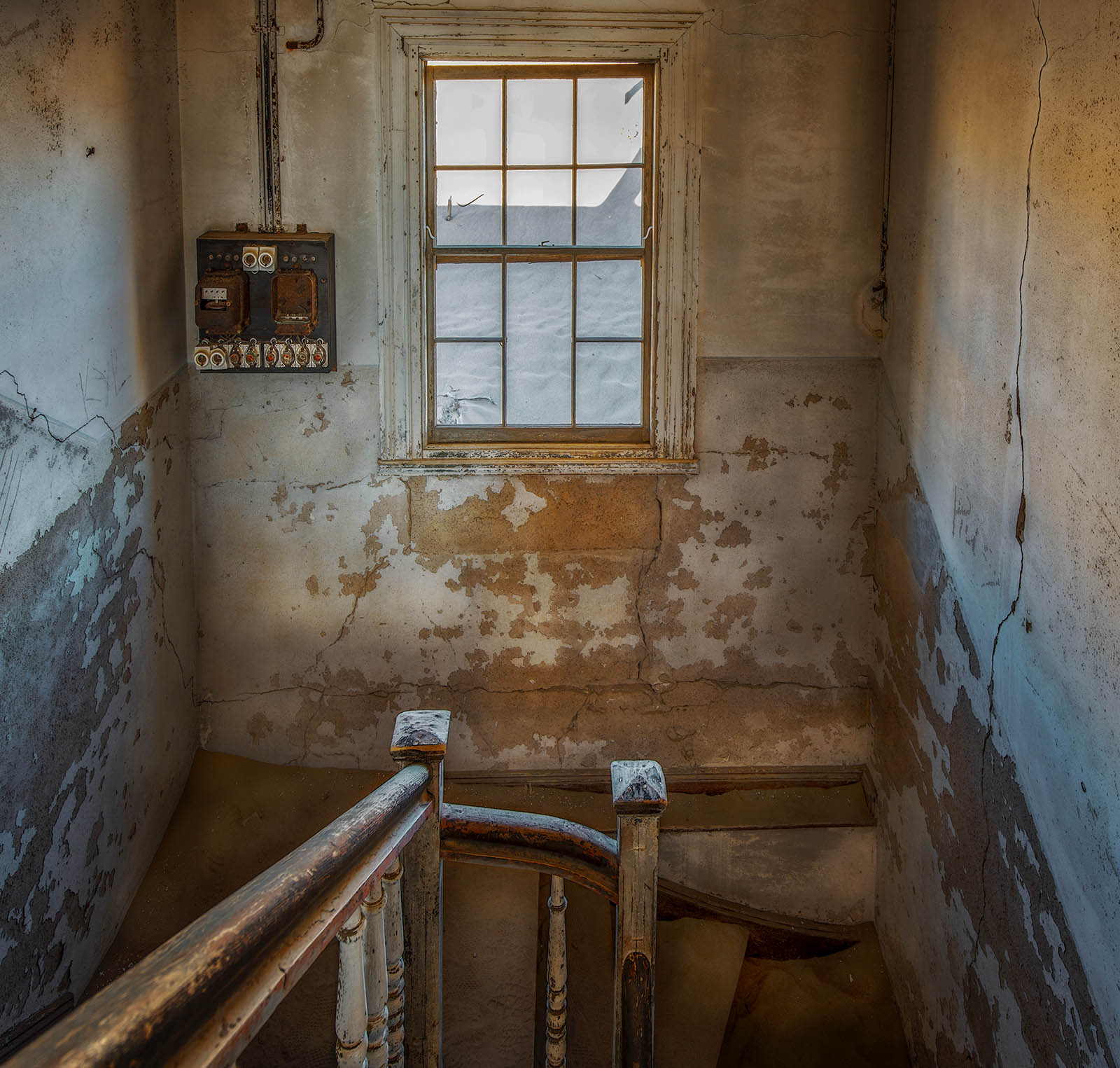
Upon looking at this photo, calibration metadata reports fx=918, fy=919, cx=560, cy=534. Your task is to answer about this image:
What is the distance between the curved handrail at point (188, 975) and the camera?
706 millimetres

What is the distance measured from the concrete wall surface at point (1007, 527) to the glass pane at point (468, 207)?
1551 millimetres

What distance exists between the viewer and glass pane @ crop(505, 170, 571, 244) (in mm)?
3660

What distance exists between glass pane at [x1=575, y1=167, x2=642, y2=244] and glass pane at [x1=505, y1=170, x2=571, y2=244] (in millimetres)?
48

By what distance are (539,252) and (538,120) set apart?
0.50m

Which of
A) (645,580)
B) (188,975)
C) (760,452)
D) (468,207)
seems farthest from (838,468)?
(188,975)

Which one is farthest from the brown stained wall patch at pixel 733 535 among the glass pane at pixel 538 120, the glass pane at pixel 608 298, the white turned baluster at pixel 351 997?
the white turned baluster at pixel 351 997

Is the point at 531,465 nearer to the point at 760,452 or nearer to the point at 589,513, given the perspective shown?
the point at 589,513

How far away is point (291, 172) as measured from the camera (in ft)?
11.6

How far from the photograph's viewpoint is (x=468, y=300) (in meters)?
3.73

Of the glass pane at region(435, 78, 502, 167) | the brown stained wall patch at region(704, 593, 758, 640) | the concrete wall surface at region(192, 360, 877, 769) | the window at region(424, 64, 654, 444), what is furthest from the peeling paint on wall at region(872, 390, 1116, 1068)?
the glass pane at region(435, 78, 502, 167)

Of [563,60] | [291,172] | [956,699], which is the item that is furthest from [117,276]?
[956,699]

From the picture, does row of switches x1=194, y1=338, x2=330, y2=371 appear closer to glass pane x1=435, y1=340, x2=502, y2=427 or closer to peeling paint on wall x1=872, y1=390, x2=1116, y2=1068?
glass pane x1=435, y1=340, x2=502, y2=427

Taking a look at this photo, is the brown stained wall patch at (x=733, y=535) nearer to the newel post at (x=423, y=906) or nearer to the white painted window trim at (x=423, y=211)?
the white painted window trim at (x=423, y=211)

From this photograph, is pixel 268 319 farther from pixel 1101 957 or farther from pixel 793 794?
pixel 1101 957
